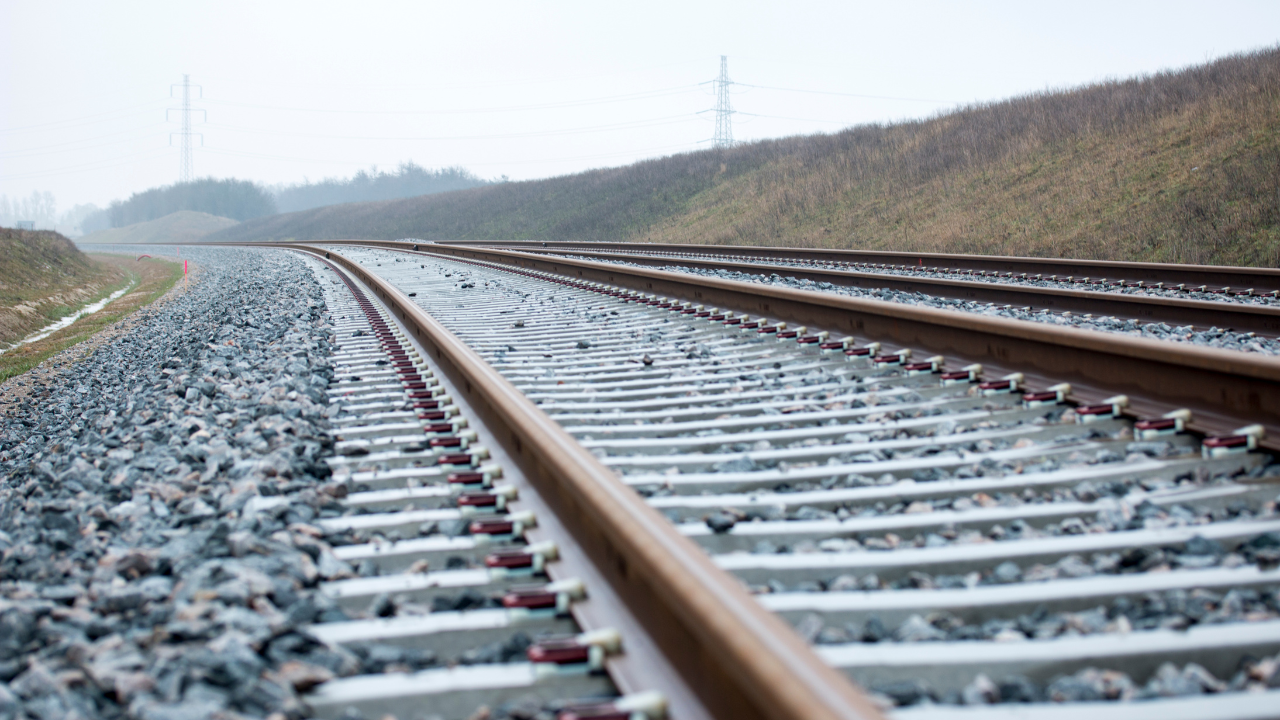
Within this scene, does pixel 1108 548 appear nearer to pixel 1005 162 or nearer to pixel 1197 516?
pixel 1197 516

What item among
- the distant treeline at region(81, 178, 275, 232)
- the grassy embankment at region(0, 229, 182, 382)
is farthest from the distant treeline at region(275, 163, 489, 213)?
the grassy embankment at region(0, 229, 182, 382)

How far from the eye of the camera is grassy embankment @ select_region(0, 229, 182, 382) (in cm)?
1596

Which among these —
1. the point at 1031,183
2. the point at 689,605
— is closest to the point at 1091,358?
the point at 689,605

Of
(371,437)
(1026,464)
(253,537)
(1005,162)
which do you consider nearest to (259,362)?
(371,437)

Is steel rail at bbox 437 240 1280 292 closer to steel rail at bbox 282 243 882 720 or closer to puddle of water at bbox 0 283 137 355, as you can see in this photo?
steel rail at bbox 282 243 882 720

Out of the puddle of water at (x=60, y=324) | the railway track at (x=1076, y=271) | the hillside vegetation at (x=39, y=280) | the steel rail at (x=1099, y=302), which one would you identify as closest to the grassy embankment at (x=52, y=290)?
the hillside vegetation at (x=39, y=280)

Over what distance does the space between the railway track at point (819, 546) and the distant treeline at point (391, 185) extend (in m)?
112

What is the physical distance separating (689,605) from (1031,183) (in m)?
19.2

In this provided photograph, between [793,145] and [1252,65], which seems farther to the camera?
[793,145]

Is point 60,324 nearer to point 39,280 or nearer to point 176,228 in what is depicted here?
point 39,280

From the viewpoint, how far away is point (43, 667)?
6.55 ft

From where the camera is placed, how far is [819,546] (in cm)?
263

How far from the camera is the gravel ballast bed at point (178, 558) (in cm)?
195

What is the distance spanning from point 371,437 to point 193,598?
1956 mm
